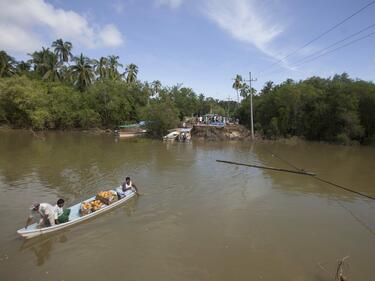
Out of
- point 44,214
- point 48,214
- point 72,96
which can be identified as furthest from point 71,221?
point 72,96

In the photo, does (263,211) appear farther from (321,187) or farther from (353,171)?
(353,171)

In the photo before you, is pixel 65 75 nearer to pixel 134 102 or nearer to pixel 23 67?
pixel 23 67

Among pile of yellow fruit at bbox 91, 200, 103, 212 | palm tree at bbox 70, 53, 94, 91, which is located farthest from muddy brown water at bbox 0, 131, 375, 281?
palm tree at bbox 70, 53, 94, 91

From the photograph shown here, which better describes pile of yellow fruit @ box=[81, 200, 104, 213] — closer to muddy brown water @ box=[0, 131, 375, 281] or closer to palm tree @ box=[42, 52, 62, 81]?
muddy brown water @ box=[0, 131, 375, 281]

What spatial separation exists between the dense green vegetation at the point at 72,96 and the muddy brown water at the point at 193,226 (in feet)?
79.0

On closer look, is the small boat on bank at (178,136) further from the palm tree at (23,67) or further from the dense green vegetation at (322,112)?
the palm tree at (23,67)

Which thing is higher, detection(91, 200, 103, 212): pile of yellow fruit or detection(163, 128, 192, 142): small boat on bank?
detection(163, 128, 192, 142): small boat on bank

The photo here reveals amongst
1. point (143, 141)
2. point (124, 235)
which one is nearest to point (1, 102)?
point (143, 141)

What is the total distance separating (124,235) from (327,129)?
38.1 meters

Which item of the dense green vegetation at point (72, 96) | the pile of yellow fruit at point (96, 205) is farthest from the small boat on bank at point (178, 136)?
the pile of yellow fruit at point (96, 205)

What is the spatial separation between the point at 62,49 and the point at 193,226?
191 feet

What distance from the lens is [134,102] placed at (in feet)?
189

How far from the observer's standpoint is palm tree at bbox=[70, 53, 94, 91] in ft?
185

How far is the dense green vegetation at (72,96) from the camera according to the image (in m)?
47.7
